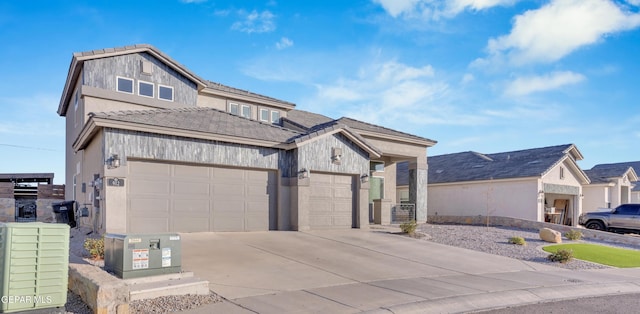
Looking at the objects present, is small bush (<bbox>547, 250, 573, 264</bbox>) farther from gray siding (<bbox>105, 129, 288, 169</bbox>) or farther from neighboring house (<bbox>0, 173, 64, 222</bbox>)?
neighboring house (<bbox>0, 173, 64, 222</bbox>)

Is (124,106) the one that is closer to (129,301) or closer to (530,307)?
(129,301)

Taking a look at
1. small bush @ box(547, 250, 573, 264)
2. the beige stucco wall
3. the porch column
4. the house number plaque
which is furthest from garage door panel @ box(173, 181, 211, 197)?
the beige stucco wall

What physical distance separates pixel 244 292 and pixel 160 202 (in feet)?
24.2

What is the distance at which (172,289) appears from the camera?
24.5ft

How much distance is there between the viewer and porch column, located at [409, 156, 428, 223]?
79.5ft

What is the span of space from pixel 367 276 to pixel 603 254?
10.7 m

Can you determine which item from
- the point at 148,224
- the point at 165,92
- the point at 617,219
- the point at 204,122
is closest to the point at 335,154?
the point at 204,122

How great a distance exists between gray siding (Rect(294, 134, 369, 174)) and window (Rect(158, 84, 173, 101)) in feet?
21.9

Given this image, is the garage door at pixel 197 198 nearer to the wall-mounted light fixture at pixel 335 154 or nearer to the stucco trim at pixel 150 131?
the stucco trim at pixel 150 131

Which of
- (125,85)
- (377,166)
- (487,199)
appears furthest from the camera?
(487,199)

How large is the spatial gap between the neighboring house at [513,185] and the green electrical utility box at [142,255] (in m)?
22.9

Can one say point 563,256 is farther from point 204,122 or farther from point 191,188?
point 204,122

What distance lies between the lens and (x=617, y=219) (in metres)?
24.7

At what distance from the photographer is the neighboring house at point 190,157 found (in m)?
13.9
